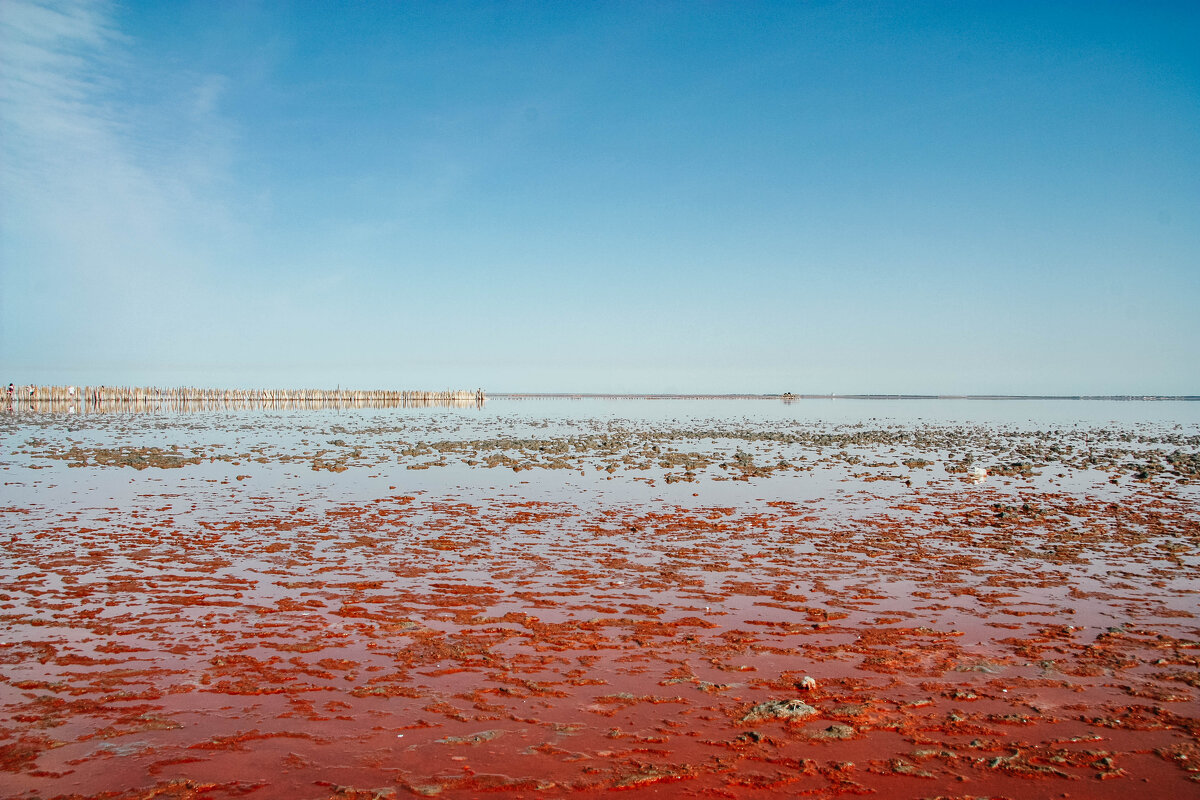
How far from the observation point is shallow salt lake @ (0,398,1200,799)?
5398mm

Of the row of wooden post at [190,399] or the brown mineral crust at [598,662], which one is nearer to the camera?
the brown mineral crust at [598,662]

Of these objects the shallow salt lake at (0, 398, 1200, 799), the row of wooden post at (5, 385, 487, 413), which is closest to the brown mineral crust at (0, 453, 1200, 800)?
the shallow salt lake at (0, 398, 1200, 799)

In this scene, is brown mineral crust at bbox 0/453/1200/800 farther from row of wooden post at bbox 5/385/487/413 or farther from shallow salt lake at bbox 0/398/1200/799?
row of wooden post at bbox 5/385/487/413

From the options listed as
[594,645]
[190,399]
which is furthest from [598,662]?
[190,399]

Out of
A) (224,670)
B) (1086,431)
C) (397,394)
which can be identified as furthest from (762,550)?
(397,394)

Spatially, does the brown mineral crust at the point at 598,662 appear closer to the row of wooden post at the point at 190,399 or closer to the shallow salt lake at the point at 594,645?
the shallow salt lake at the point at 594,645

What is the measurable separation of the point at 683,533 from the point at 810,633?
20.2 feet

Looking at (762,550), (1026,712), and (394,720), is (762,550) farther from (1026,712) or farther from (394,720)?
(394,720)

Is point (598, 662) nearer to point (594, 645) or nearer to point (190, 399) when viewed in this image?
point (594, 645)

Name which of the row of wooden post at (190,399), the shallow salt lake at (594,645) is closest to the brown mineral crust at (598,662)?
the shallow salt lake at (594,645)

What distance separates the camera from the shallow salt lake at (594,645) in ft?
17.7

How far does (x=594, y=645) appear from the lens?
26.3ft

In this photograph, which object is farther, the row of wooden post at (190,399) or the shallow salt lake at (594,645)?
the row of wooden post at (190,399)

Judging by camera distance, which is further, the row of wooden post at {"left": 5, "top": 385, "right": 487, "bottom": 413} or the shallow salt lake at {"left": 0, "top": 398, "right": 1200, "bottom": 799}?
the row of wooden post at {"left": 5, "top": 385, "right": 487, "bottom": 413}
